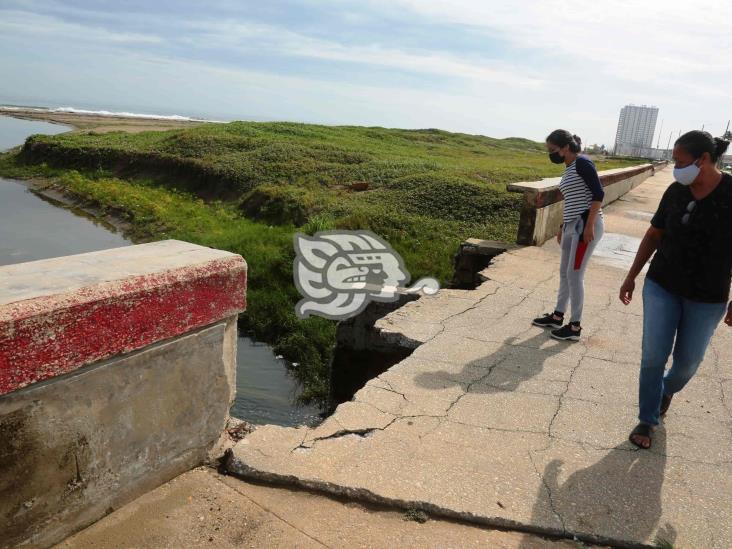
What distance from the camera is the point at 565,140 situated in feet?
15.6

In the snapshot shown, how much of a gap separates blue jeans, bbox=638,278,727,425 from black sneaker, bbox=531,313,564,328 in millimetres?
1784

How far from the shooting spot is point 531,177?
17.2 m

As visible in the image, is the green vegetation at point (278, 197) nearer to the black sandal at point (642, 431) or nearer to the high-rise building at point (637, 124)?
the black sandal at point (642, 431)

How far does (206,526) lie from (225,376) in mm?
655

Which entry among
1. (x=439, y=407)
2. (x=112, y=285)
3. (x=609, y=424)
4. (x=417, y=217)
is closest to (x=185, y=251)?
(x=112, y=285)

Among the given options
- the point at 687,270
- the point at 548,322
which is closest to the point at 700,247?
the point at 687,270

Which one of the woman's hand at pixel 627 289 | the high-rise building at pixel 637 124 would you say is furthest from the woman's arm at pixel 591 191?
the high-rise building at pixel 637 124

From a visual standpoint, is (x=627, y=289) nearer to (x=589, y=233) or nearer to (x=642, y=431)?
(x=642, y=431)

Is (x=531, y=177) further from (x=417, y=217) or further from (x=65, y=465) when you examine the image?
(x=65, y=465)

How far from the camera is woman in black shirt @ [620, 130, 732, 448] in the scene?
9.91ft

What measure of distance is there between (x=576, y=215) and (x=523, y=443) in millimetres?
2184

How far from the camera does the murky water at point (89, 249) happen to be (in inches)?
258

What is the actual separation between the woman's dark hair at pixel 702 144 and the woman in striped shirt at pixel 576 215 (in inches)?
61.1

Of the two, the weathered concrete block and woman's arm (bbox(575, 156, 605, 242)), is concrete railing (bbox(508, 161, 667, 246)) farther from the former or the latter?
the weathered concrete block
